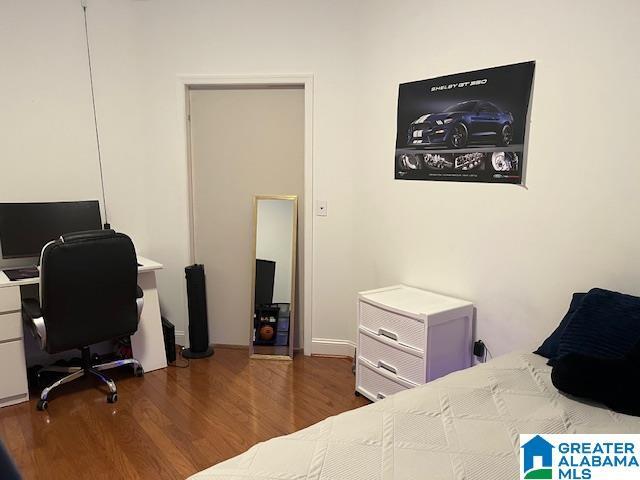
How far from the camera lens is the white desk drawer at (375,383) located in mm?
2566

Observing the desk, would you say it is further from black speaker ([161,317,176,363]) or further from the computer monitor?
black speaker ([161,317,176,363])

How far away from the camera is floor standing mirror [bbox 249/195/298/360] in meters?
3.50

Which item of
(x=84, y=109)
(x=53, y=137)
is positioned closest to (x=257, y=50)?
(x=84, y=109)

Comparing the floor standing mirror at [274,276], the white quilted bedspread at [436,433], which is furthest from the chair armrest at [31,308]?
the white quilted bedspread at [436,433]

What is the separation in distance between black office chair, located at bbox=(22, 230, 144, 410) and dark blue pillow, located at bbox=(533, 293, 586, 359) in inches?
89.5

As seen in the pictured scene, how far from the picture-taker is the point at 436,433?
1.44m

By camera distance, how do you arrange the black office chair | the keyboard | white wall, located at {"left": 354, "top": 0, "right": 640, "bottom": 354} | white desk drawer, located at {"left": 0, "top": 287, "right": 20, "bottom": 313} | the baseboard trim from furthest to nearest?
the baseboard trim
the keyboard
white desk drawer, located at {"left": 0, "top": 287, "right": 20, "bottom": 313}
the black office chair
white wall, located at {"left": 354, "top": 0, "right": 640, "bottom": 354}

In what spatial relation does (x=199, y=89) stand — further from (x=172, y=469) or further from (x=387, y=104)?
(x=172, y=469)

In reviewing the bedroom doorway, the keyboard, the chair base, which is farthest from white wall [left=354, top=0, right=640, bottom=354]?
the keyboard

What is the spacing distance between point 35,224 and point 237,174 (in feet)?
4.58

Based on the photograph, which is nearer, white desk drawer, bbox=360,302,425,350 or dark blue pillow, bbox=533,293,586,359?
dark blue pillow, bbox=533,293,586,359

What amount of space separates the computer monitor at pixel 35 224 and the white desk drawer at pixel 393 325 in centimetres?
202

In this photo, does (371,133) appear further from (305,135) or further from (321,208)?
(321,208)

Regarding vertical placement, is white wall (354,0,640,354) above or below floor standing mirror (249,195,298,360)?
above
